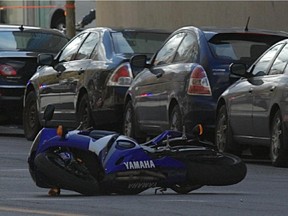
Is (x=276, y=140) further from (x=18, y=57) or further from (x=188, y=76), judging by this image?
(x=18, y=57)

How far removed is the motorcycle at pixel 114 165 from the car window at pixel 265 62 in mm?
4378

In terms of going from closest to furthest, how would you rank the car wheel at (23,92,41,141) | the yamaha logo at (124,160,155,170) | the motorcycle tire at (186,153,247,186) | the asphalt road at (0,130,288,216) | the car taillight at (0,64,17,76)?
the asphalt road at (0,130,288,216) → the yamaha logo at (124,160,155,170) → the motorcycle tire at (186,153,247,186) → the car wheel at (23,92,41,141) → the car taillight at (0,64,17,76)

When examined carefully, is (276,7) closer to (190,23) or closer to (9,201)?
→ (190,23)

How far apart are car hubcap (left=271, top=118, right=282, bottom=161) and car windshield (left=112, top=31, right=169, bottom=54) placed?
3.85 m

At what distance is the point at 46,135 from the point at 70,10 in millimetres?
15505

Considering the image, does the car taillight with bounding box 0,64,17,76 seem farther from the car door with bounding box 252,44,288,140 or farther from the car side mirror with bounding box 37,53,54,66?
the car door with bounding box 252,44,288,140

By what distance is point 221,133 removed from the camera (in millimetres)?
15531

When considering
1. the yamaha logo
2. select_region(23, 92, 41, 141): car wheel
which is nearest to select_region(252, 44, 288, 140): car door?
the yamaha logo

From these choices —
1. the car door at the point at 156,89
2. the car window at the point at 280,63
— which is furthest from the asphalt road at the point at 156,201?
the car door at the point at 156,89

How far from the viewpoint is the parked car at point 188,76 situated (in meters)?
15.2

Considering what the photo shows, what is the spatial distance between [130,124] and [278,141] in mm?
3477

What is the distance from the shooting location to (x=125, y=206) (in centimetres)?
964

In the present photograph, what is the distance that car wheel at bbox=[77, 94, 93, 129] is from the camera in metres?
18.0

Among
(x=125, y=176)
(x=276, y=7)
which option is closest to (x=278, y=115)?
(x=125, y=176)
